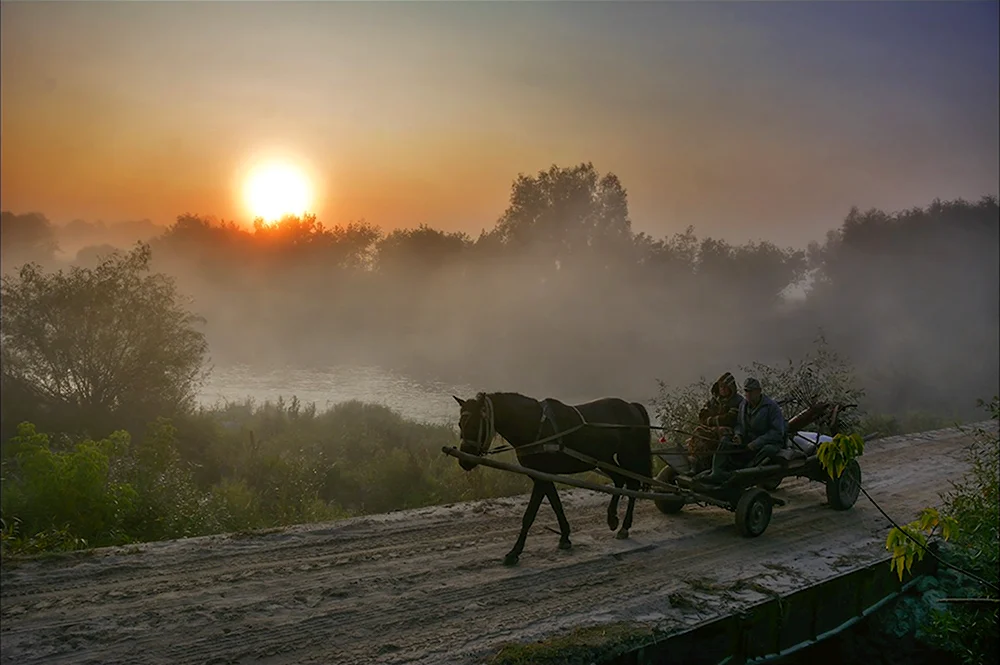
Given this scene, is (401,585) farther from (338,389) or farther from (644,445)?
(338,389)

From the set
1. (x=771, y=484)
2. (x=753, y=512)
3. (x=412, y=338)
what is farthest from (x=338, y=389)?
(x=753, y=512)

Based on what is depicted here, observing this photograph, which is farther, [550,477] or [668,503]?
[668,503]

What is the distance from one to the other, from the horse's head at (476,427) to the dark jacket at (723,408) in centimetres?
407

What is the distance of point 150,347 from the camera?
20234 mm

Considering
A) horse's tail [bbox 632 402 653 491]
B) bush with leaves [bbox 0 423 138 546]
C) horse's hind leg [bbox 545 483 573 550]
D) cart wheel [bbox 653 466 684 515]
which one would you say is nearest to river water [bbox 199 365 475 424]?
cart wheel [bbox 653 466 684 515]

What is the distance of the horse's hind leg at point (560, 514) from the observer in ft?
31.2

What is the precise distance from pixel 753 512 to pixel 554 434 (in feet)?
11.2

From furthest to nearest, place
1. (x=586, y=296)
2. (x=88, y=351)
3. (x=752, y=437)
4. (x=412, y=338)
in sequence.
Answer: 1. (x=586, y=296)
2. (x=412, y=338)
3. (x=88, y=351)
4. (x=752, y=437)

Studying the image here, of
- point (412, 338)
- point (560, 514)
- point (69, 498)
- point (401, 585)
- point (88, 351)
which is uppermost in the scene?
point (412, 338)

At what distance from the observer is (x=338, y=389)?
106 ft

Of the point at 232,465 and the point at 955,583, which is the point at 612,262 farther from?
the point at 955,583

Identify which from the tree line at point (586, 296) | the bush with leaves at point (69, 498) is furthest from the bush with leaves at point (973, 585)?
the tree line at point (586, 296)

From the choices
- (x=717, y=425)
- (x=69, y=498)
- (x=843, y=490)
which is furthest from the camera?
(x=843, y=490)

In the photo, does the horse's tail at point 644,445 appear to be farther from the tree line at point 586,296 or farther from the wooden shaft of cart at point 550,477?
the tree line at point 586,296
